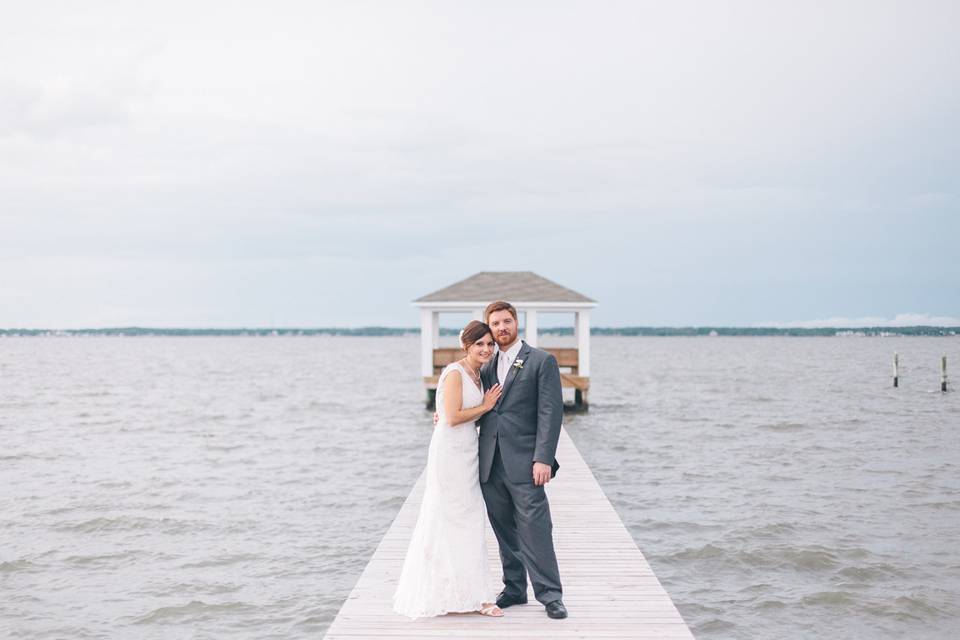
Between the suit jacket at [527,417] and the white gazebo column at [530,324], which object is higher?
the white gazebo column at [530,324]

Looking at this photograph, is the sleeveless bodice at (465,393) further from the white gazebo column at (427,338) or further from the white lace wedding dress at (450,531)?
the white gazebo column at (427,338)

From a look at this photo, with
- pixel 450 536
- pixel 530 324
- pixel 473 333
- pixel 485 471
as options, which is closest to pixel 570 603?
pixel 450 536

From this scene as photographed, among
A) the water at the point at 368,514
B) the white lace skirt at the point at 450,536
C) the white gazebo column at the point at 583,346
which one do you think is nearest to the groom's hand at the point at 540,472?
the white lace skirt at the point at 450,536

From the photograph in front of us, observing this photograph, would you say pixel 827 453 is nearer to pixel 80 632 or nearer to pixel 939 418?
pixel 939 418

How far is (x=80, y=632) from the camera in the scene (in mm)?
8672

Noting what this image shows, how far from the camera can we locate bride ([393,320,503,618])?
5703mm

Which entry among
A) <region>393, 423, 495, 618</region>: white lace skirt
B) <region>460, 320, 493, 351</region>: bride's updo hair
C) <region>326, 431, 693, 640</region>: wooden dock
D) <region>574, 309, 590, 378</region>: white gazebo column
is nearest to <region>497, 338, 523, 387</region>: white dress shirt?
<region>460, 320, 493, 351</region>: bride's updo hair

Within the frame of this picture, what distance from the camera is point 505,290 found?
26578 millimetres

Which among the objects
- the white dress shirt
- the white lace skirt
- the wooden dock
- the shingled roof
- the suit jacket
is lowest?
the wooden dock

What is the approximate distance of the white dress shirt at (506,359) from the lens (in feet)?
18.9

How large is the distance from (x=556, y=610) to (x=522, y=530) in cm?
62

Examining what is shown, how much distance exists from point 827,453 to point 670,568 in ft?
40.7

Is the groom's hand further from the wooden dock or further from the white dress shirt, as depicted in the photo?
the wooden dock

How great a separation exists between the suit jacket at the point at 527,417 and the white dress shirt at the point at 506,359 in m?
0.04
